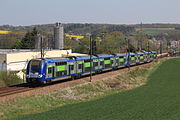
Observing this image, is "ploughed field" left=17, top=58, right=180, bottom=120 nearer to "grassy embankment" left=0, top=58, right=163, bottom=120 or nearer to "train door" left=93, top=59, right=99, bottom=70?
"grassy embankment" left=0, top=58, right=163, bottom=120

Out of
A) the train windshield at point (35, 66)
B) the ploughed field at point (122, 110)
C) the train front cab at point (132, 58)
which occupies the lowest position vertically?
the ploughed field at point (122, 110)

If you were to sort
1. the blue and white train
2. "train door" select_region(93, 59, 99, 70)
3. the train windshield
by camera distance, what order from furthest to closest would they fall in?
1. "train door" select_region(93, 59, 99, 70)
2. the blue and white train
3. the train windshield

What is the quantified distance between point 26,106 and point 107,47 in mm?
97960

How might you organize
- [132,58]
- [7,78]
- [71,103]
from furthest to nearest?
1. [132,58]
2. [7,78]
3. [71,103]

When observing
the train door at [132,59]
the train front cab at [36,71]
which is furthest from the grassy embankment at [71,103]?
the train door at [132,59]

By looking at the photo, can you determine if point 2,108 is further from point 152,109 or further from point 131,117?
point 152,109

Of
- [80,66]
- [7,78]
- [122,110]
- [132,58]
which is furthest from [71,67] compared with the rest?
[132,58]

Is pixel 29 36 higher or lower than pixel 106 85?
higher

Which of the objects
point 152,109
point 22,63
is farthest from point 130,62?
point 152,109

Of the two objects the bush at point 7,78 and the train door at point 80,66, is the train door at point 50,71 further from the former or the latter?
the bush at point 7,78

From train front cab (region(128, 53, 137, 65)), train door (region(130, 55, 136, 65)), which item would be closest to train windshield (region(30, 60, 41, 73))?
train front cab (region(128, 53, 137, 65))

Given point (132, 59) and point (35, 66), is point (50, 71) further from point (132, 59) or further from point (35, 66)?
point (132, 59)

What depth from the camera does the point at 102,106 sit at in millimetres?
31500

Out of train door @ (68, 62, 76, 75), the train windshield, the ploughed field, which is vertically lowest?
the ploughed field
